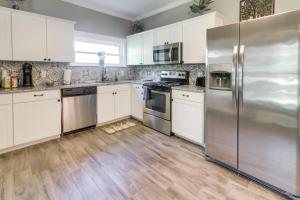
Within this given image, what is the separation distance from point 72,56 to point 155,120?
7.03 ft

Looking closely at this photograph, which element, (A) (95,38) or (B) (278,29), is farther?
(A) (95,38)

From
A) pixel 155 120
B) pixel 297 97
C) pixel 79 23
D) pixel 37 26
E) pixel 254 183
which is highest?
pixel 79 23

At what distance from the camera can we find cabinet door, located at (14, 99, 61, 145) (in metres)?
2.70

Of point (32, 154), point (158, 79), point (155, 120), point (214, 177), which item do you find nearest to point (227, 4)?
point (158, 79)

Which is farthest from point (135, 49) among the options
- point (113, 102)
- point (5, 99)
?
point (5, 99)

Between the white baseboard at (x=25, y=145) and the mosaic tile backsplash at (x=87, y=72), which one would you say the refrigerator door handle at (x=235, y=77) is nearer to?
the mosaic tile backsplash at (x=87, y=72)

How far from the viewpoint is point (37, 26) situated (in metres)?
3.04

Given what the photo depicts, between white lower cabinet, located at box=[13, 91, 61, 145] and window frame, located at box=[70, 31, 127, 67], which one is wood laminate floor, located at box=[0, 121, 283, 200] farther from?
window frame, located at box=[70, 31, 127, 67]

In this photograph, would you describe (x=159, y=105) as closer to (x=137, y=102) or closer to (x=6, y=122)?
(x=137, y=102)

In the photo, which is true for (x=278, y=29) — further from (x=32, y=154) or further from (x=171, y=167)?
(x=32, y=154)

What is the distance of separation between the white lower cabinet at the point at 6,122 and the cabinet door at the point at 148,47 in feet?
8.95

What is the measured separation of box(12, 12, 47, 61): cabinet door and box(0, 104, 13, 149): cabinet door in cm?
89

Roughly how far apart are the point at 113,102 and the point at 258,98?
116 inches

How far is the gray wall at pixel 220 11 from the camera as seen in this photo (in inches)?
97.0
